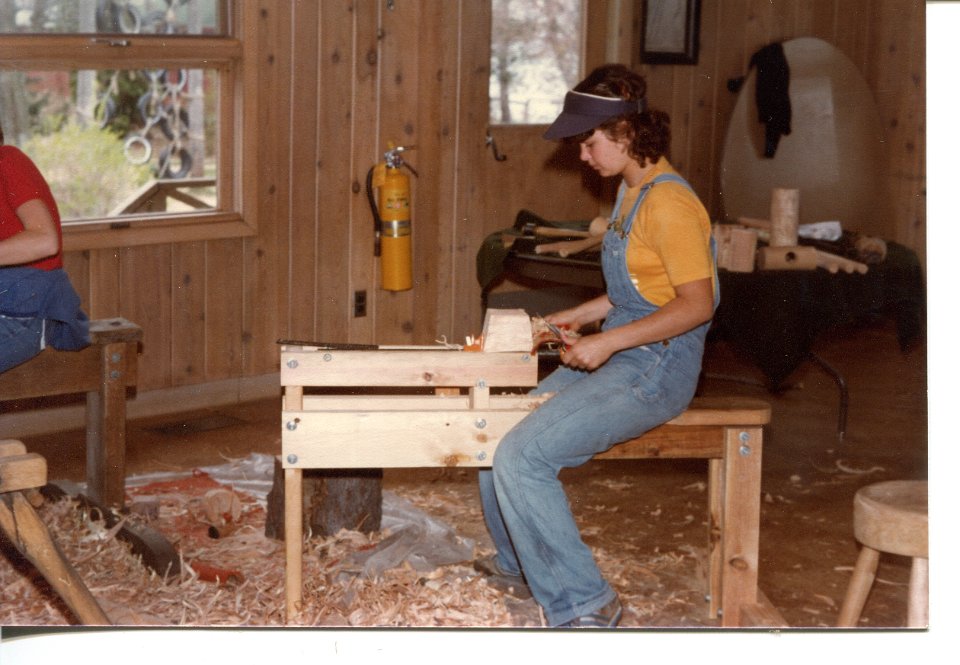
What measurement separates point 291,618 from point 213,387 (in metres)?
2.68

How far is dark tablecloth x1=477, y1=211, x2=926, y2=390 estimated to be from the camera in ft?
16.6

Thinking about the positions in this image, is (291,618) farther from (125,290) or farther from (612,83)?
(125,290)

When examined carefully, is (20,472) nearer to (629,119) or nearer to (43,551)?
(43,551)

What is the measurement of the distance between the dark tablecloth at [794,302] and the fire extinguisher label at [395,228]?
4.24 feet

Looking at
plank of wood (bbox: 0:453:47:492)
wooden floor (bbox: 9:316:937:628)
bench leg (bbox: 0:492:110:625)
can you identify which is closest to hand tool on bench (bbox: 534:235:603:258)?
wooden floor (bbox: 9:316:937:628)

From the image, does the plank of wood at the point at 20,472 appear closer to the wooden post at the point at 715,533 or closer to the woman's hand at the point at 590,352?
the woman's hand at the point at 590,352

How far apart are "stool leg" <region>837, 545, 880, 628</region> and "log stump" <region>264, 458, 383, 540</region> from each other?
185 cm

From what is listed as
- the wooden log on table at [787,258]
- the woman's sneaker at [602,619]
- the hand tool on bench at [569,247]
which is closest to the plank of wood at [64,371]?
the hand tool on bench at [569,247]

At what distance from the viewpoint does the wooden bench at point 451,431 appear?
11.3 feet

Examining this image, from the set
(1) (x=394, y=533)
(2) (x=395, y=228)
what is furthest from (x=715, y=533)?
(2) (x=395, y=228)

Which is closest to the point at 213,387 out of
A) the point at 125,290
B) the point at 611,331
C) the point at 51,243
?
the point at 125,290

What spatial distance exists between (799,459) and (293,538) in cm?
266

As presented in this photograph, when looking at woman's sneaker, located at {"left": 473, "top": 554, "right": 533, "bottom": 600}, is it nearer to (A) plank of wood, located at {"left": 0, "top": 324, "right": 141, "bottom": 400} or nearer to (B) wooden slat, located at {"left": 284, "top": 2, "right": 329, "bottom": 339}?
(A) plank of wood, located at {"left": 0, "top": 324, "right": 141, "bottom": 400}

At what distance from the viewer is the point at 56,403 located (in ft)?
18.5
